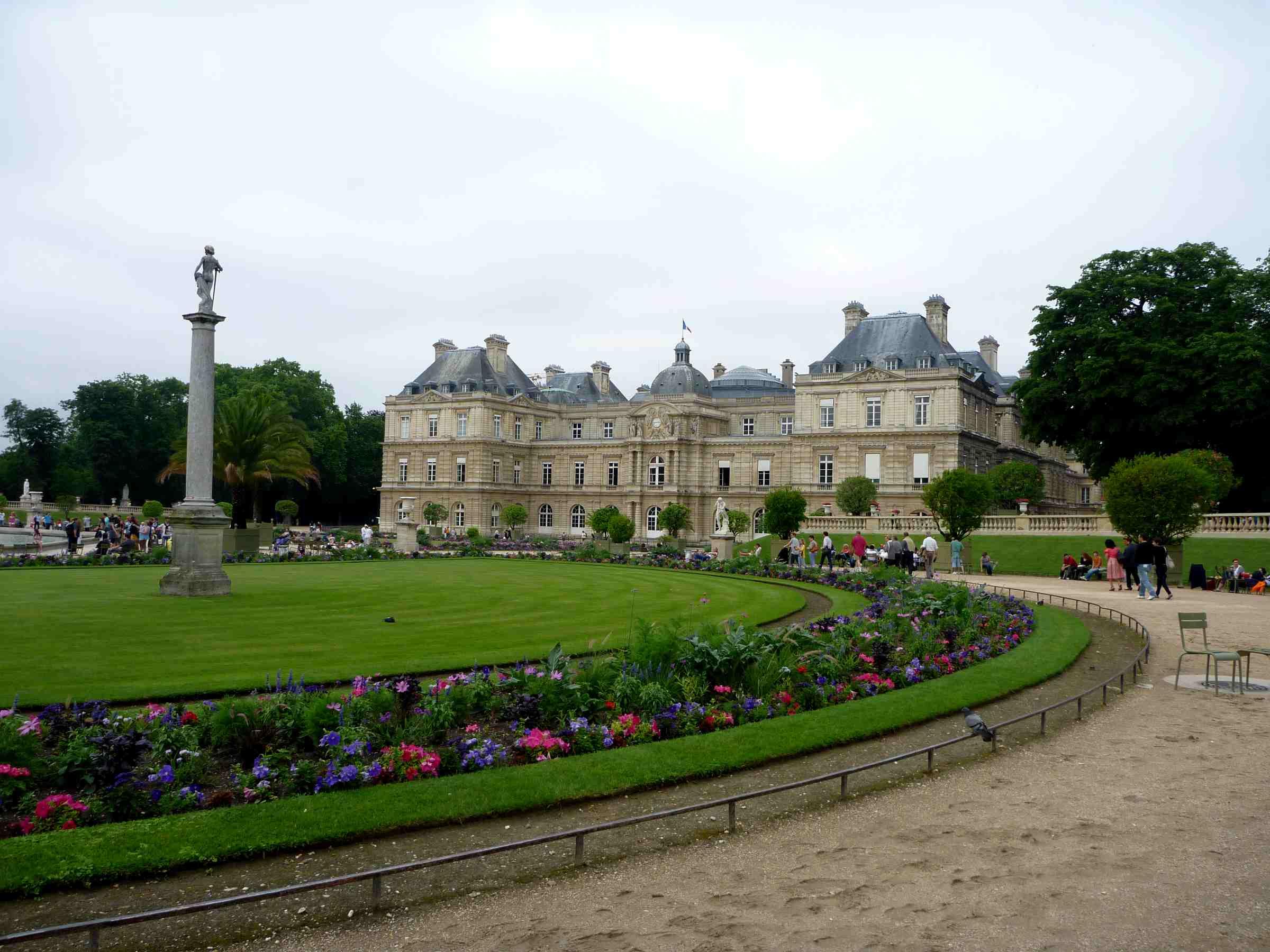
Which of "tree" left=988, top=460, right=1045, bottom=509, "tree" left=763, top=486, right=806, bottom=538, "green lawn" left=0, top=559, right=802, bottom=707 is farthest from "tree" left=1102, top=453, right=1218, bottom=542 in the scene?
"tree" left=988, top=460, right=1045, bottom=509

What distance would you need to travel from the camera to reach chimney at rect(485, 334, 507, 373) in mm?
83375

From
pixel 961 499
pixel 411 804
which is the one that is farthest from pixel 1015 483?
pixel 411 804

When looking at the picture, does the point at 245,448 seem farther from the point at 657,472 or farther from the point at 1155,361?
the point at 1155,361

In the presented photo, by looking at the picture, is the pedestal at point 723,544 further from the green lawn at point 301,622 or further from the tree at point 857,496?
the tree at point 857,496

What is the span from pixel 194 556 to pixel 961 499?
28.2 metres

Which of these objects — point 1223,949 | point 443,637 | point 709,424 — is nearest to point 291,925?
point 1223,949

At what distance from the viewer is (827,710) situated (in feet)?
40.3

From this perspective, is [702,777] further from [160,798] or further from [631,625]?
[631,625]

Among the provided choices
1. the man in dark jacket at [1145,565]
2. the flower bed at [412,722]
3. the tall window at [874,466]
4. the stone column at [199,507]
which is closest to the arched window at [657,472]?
the tall window at [874,466]

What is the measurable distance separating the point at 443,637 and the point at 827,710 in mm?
7792

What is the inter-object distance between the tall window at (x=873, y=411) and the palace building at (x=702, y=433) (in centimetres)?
10

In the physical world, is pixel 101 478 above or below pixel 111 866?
above

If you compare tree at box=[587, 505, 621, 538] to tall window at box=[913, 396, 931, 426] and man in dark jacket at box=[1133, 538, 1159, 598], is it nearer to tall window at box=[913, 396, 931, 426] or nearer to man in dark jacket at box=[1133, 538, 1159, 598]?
tall window at box=[913, 396, 931, 426]

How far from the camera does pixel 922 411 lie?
6284 centimetres
